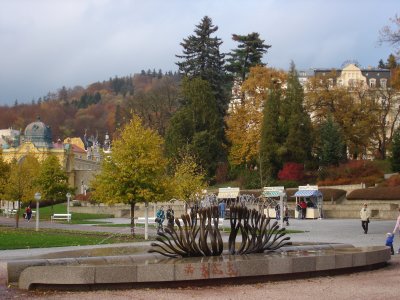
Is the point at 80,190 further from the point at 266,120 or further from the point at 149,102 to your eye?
the point at 266,120

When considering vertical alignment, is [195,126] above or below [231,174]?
above

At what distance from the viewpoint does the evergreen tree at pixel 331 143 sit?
6178cm

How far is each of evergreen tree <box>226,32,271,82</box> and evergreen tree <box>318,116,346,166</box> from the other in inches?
576

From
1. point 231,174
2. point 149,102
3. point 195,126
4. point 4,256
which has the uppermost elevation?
point 149,102

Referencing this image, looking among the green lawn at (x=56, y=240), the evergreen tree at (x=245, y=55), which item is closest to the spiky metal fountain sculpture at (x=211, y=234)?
the green lawn at (x=56, y=240)

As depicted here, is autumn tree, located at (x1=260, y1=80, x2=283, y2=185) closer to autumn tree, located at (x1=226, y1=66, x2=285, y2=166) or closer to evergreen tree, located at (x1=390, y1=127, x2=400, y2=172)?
autumn tree, located at (x1=226, y1=66, x2=285, y2=166)

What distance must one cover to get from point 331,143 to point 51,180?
84.6ft

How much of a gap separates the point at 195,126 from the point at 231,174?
6426 millimetres

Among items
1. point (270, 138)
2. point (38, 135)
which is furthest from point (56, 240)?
point (38, 135)

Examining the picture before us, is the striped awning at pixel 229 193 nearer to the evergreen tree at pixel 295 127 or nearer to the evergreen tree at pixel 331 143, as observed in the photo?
the evergreen tree at pixel 295 127

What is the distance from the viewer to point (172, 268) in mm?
13516

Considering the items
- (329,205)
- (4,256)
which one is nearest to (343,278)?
(4,256)

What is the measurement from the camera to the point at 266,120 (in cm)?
Result: 6069

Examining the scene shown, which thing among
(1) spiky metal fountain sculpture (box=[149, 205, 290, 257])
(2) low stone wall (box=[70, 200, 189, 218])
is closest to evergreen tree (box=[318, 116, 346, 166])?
(2) low stone wall (box=[70, 200, 189, 218])
